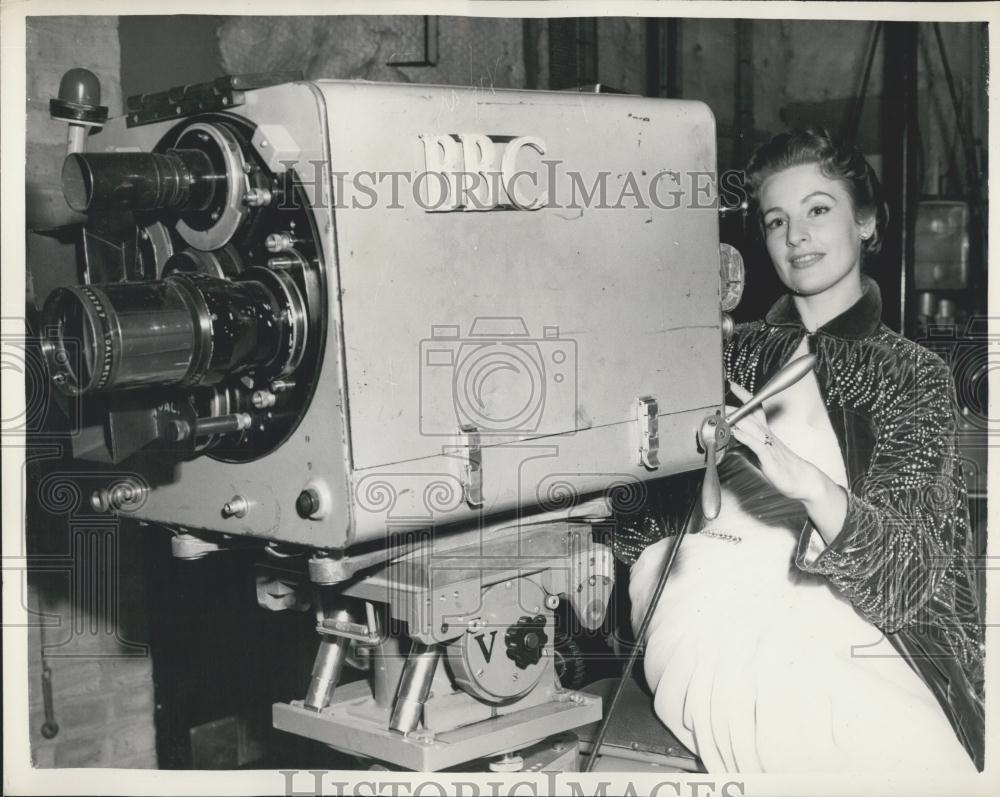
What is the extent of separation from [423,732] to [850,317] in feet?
4.10

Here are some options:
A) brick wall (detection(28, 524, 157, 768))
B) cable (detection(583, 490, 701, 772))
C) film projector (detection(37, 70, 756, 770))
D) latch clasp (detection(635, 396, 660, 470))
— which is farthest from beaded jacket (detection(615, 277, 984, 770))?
brick wall (detection(28, 524, 157, 768))

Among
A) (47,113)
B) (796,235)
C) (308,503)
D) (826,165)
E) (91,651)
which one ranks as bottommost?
(91,651)

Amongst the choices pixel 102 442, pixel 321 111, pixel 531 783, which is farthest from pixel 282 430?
pixel 531 783

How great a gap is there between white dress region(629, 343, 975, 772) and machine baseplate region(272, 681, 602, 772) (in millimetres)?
476

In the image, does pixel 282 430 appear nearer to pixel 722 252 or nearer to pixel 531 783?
pixel 531 783

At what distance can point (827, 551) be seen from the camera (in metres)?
2.26

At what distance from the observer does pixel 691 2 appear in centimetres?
210

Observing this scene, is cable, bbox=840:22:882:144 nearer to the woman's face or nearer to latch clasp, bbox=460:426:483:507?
the woman's face

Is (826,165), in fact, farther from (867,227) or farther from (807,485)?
(807,485)

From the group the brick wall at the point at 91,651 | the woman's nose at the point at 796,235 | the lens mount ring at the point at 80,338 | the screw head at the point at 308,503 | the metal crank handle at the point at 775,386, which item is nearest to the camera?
the lens mount ring at the point at 80,338

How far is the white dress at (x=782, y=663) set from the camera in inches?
88.0

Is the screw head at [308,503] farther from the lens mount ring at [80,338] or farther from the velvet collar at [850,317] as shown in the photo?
the velvet collar at [850,317]

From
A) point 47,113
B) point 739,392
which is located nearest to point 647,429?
point 739,392

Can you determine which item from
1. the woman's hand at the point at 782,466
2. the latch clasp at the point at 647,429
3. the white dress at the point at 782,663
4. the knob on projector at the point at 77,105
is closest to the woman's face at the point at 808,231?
the white dress at the point at 782,663
